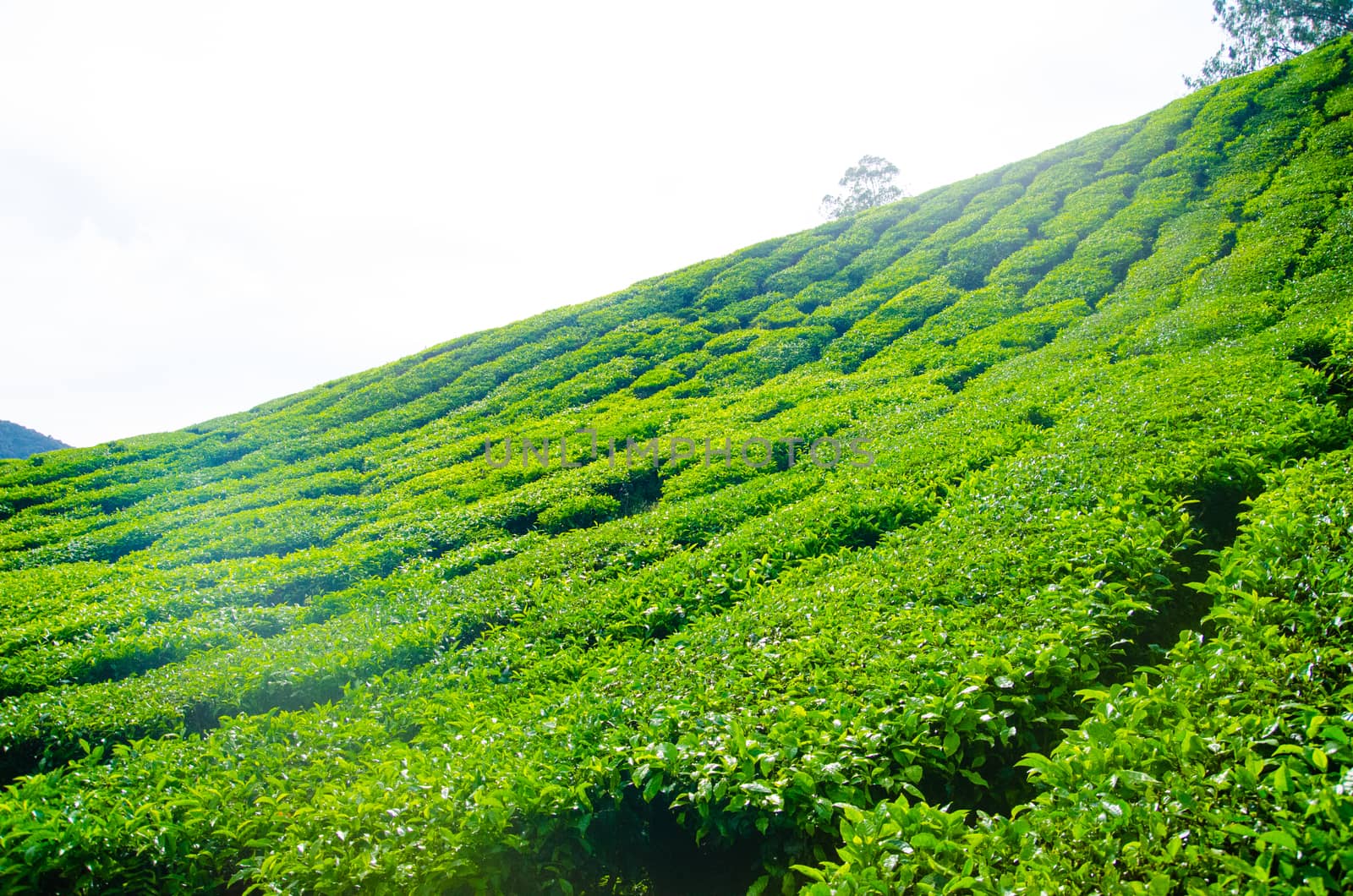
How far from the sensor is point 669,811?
5570 millimetres

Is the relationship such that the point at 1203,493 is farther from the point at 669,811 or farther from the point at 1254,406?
the point at 669,811

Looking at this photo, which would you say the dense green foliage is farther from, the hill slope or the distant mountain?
the hill slope

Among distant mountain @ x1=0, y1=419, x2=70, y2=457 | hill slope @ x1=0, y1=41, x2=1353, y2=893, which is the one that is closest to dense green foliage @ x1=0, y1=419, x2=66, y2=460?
distant mountain @ x1=0, y1=419, x2=70, y2=457

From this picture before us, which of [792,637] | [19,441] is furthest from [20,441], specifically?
[792,637]

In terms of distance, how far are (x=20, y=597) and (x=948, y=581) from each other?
19.3m

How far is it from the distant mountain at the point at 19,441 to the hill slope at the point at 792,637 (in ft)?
421

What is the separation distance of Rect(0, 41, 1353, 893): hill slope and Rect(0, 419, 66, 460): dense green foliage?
128 metres

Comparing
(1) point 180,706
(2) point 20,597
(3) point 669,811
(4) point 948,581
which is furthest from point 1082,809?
(2) point 20,597

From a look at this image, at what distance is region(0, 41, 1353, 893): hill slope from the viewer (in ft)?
14.3

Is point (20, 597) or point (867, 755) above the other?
point (20, 597)

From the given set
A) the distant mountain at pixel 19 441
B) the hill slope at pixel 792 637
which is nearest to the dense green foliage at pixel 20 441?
the distant mountain at pixel 19 441

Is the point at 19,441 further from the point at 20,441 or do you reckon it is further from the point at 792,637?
the point at 792,637

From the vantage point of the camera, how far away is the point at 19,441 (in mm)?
115500

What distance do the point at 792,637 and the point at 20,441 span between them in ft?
528
